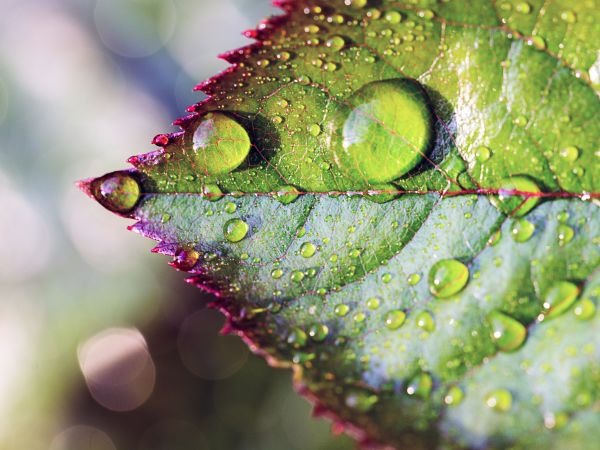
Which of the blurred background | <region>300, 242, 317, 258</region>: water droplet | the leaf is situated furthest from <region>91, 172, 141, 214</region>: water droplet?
the blurred background

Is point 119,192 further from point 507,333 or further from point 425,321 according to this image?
point 507,333

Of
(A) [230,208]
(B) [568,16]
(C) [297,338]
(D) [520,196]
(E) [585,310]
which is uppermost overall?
(B) [568,16]

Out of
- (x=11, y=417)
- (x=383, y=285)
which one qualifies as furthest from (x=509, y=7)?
(x=11, y=417)

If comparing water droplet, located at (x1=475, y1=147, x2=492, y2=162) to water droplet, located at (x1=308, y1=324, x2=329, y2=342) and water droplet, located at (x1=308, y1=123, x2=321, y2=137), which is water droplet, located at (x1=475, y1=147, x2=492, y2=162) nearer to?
water droplet, located at (x1=308, y1=123, x2=321, y2=137)

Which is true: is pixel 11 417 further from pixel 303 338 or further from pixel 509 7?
pixel 509 7

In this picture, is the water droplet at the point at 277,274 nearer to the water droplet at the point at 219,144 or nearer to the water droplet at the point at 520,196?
the water droplet at the point at 219,144

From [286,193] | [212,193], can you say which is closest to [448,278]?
[286,193]

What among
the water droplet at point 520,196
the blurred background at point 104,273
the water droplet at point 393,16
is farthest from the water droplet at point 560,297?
the blurred background at point 104,273
